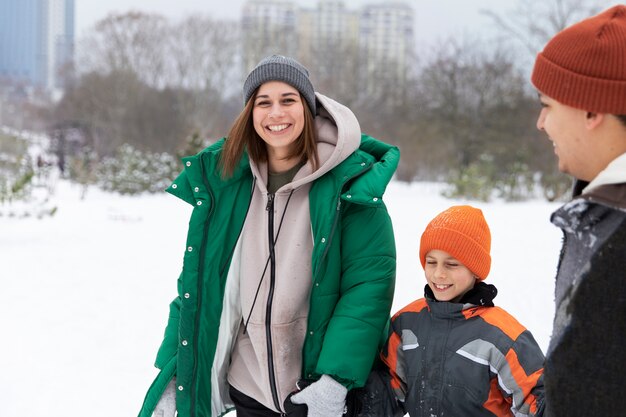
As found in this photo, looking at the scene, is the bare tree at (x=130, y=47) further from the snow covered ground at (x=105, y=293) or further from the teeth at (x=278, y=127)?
the teeth at (x=278, y=127)

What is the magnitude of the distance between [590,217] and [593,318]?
188mm

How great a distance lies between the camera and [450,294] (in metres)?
2.13

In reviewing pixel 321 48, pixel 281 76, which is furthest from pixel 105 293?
pixel 321 48

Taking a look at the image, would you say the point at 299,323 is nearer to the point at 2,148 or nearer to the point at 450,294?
the point at 450,294

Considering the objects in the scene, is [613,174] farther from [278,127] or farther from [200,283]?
[200,283]

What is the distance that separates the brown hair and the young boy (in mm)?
519

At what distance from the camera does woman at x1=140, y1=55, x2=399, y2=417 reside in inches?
80.2

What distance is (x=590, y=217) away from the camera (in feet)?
3.89

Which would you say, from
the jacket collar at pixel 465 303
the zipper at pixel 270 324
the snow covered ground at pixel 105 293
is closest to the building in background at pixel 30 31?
the snow covered ground at pixel 105 293

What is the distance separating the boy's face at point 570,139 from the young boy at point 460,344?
0.79 m

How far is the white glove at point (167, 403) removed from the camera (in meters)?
2.27

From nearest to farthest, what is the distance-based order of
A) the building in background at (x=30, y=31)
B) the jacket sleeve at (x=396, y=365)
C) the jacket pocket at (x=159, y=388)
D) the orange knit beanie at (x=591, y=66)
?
1. the orange knit beanie at (x=591, y=66)
2. the jacket sleeve at (x=396, y=365)
3. the jacket pocket at (x=159, y=388)
4. the building in background at (x=30, y=31)

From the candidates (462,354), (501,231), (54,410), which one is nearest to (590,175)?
(462,354)

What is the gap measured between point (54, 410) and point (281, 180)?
2.84 meters
